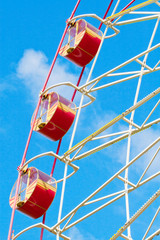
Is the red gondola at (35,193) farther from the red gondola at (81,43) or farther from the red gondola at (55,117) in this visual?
the red gondola at (81,43)

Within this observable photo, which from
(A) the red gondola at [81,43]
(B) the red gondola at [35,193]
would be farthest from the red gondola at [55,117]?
(A) the red gondola at [81,43]

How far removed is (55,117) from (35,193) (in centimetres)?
262

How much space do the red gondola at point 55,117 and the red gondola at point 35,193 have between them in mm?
1590

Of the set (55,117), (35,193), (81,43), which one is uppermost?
(81,43)

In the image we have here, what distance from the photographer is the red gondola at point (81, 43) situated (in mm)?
21438

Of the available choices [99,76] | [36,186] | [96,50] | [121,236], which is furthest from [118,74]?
[121,236]

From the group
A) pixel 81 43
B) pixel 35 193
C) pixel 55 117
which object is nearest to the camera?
pixel 35 193

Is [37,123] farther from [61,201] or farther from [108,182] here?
[108,182]

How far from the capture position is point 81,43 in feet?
70.3

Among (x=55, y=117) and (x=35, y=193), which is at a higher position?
(x=55, y=117)

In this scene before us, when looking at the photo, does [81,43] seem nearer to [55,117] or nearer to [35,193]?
[55,117]

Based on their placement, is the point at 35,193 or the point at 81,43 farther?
the point at 81,43

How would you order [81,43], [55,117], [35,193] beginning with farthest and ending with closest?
1. [81,43]
2. [55,117]
3. [35,193]

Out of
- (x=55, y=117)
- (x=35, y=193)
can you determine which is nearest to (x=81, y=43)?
(x=55, y=117)
